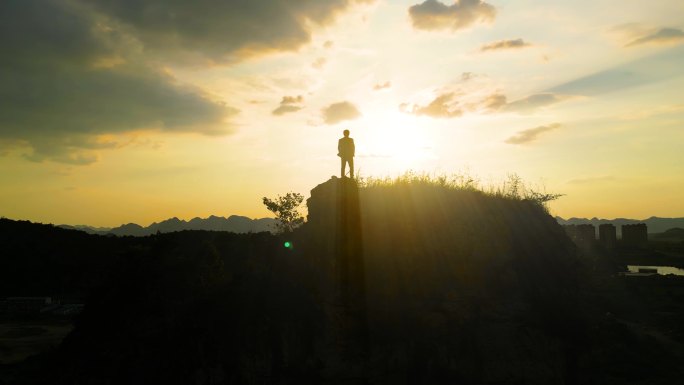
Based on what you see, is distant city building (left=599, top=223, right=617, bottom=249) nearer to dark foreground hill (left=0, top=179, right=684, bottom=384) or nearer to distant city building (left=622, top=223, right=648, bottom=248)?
distant city building (left=622, top=223, right=648, bottom=248)

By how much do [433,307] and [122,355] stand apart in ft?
33.5

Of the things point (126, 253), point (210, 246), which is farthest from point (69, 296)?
point (210, 246)

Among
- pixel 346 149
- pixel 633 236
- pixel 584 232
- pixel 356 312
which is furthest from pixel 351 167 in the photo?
pixel 633 236

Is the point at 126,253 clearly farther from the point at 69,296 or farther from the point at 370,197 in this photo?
the point at 69,296

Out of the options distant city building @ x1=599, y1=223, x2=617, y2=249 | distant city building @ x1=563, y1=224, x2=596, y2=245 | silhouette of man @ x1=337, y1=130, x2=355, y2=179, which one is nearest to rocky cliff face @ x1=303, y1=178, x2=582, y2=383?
silhouette of man @ x1=337, y1=130, x2=355, y2=179

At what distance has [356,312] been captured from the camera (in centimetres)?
1642

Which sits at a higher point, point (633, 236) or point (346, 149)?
point (346, 149)

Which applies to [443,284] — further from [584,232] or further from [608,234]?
[608,234]

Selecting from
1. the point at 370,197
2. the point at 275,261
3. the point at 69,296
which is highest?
the point at 370,197

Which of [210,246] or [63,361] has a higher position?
[210,246]

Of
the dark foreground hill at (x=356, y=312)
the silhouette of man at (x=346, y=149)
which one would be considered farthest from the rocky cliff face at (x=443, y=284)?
the silhouette of man at (x=346, y=149)

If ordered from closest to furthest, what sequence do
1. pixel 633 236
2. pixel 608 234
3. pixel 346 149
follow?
pixel 346 149 < pixel 608 234 < pixel 633 236

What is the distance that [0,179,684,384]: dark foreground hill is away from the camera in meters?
15.4

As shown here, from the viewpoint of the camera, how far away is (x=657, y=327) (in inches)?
855
